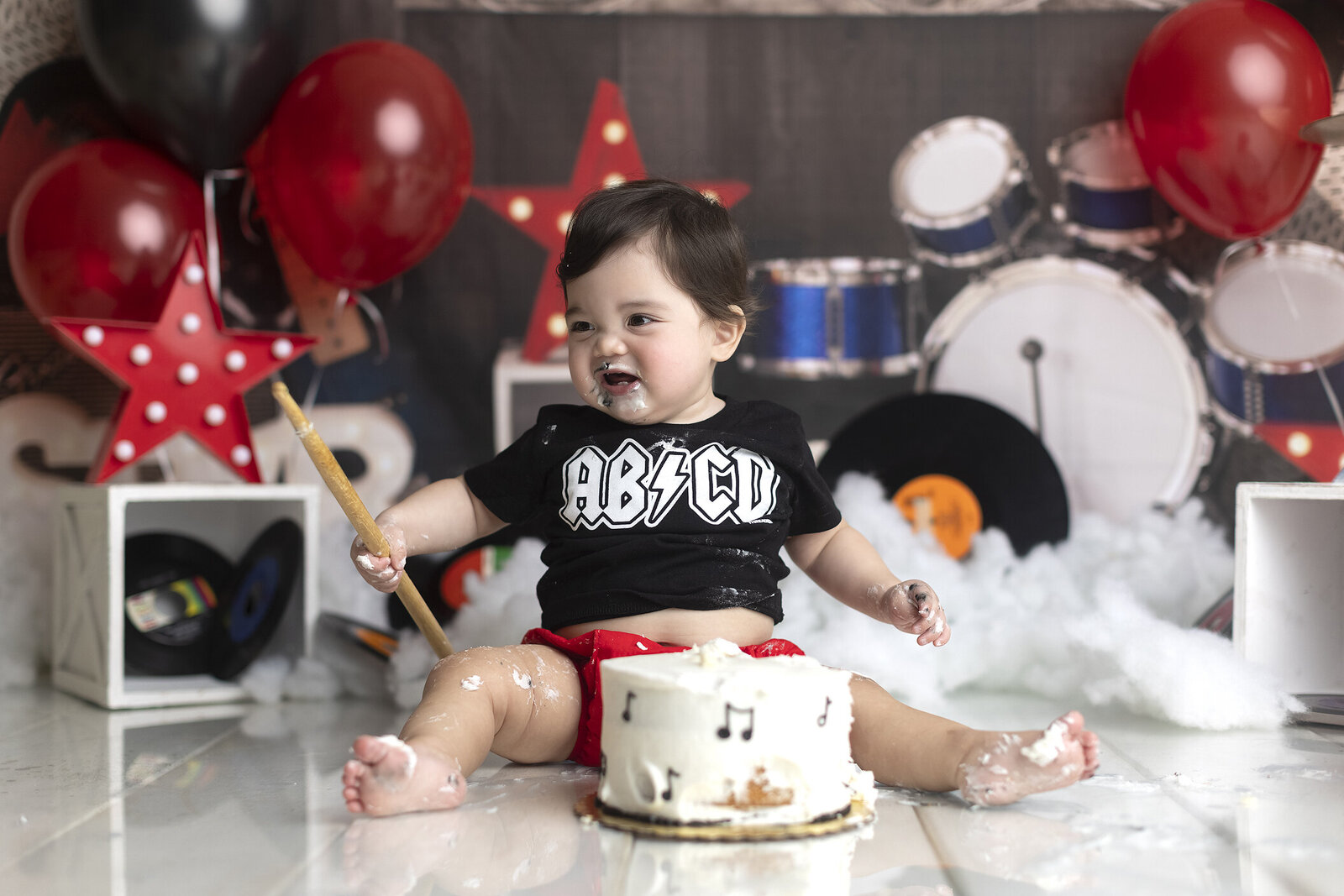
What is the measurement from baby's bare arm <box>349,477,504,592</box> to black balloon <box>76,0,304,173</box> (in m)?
0.66

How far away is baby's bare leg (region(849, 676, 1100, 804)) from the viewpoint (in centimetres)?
84

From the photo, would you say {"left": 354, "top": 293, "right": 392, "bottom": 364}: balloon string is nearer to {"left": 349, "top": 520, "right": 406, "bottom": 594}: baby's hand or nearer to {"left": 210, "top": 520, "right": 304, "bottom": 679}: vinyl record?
{"left": 210, "top": 520, "right": 304, "bottom": 679}: vinyl record

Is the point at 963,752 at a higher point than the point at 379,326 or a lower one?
lower

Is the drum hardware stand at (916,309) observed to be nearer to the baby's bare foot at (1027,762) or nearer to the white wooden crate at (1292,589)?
the white wooden crate at (1292,589)

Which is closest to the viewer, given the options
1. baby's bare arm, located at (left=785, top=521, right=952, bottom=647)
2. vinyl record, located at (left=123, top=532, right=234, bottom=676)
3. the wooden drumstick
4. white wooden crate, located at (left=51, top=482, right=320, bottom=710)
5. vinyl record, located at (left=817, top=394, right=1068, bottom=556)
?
the wooden drumstick

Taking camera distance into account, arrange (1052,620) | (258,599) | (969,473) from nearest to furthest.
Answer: (1052,620) → (258,599) → (969,473)

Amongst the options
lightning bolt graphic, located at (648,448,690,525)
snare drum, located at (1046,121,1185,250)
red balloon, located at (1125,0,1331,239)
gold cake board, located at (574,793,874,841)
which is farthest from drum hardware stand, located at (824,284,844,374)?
gold cake board, located at (574,793,874,841)

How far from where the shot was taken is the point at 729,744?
2.58 feet

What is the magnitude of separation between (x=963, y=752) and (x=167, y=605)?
110cm

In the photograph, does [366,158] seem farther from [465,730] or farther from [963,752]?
[963,752]

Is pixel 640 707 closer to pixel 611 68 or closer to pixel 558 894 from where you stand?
pixel 558 894

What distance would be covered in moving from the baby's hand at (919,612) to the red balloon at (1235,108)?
2.58 feet

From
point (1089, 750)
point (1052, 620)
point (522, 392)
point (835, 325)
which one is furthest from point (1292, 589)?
point (522, 392)

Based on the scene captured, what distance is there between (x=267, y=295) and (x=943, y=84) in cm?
106
